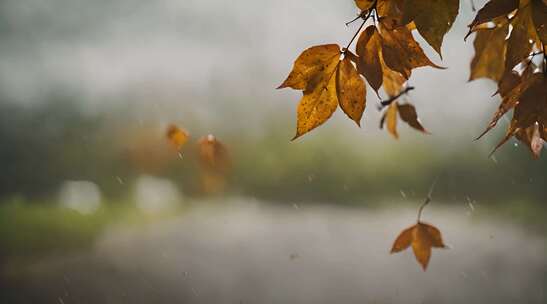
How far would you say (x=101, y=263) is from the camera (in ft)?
6.64

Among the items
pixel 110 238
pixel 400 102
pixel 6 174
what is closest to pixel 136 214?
pixel 110 238

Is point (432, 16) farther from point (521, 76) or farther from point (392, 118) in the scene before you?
point (392, 118)

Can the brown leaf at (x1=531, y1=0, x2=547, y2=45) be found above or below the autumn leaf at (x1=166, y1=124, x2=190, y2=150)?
below

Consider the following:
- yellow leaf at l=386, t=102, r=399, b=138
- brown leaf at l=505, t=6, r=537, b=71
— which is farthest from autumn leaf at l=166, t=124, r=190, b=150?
brown leaf at l=505, t=6, r=537, b=71

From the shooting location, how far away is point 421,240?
587mm

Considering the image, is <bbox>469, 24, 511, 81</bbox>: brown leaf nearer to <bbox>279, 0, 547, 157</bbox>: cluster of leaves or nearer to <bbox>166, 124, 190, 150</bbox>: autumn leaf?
<bbox>279, 0, 547, 157</bbox>: cluster of leaves

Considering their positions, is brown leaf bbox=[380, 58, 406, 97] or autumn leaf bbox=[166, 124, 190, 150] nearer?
brown leaf bbox=[380, 58, 406, 97]

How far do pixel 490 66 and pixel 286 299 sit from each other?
5.00ft

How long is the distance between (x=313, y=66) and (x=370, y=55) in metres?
0.04

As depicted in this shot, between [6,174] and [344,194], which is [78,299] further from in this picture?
[344,194]

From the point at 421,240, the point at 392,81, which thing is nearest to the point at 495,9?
the point at 392,81

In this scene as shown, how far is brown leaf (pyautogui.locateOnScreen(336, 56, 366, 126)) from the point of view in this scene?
319 mm

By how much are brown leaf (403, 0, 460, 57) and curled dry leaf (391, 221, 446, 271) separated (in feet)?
1.04

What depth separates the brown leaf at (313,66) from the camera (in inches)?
12.6
